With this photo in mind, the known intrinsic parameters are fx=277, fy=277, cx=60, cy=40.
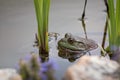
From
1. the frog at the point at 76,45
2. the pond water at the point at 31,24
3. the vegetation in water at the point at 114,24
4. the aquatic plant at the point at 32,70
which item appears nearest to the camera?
the aquatic plant at the point at 32,70

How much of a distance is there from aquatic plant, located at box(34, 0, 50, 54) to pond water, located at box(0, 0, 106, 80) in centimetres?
5

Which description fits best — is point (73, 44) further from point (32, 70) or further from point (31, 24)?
point (32, 70)

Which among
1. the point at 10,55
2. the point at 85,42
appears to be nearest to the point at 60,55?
the point at 85,42

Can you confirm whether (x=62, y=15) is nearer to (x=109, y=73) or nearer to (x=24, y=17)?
(x=24, y=17)

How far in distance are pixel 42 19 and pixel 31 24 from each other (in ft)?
1.78

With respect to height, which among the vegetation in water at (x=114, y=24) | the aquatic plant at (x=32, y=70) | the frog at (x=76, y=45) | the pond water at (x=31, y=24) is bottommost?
the pond water at (x=31, y=24)

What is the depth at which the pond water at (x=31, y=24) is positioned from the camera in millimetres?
1234

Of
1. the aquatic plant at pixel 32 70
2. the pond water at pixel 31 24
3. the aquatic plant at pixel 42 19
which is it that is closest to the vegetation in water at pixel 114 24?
the pond water at pixel 31 24

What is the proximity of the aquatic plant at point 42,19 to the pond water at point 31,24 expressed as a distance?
5 cm

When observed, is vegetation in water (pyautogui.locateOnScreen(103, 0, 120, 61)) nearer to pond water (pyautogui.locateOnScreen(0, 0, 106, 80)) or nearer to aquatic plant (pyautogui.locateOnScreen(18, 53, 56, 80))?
pond water (pyautogui.locateOnScreen(0, 0, 106, 80))

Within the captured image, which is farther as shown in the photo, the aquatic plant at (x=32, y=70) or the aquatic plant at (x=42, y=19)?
the aquatic plant at (x=42, y=19)

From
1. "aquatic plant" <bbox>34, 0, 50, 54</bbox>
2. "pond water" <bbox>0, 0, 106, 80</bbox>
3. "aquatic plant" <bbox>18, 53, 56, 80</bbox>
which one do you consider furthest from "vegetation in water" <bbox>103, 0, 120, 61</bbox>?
"aquatic plant" <bbox>18, 53, 56, 80</bbox>

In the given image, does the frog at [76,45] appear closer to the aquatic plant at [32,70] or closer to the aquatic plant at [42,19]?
the aquatic plant at [42,19]

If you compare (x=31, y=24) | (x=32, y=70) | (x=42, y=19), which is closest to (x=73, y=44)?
(x=42, y=19)
